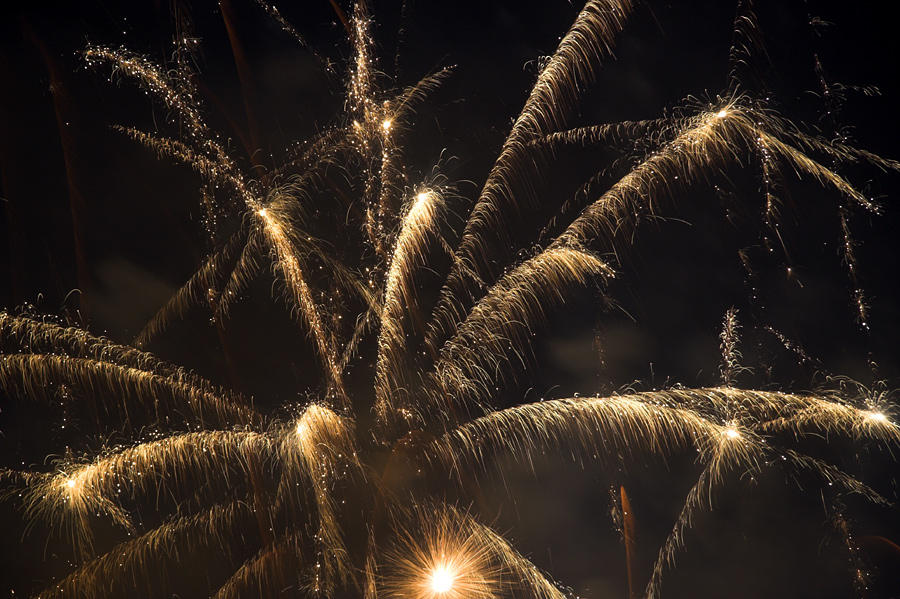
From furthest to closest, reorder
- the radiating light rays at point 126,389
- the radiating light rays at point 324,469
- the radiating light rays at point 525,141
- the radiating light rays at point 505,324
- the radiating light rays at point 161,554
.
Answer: the radiating light rays at point 161,554 → the radiating light rays at point 126,389 → the radiating light rays at point 324,469 → the radiating light rays at point 505,324 → the radiating light rays at point 525,141

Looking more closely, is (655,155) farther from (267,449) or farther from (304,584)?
(304,584)

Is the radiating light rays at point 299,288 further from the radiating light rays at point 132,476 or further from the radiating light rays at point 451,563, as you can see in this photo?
the radiating light rays at point 451,563

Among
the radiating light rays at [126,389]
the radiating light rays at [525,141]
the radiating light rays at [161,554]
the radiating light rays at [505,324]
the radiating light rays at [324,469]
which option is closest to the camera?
the radiating light rays at [525,141]

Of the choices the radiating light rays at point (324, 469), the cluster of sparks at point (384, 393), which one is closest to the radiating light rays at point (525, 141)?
the cluster of sparks at point (384, 393)

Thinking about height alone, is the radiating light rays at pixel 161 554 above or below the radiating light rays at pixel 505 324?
below

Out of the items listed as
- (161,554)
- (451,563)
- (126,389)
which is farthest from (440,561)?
(126,389)

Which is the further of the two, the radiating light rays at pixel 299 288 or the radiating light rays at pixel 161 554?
the radiating light rays at pixel 161 554

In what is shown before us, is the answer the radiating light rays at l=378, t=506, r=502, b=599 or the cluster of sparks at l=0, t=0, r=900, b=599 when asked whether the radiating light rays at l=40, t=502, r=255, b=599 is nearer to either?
the cluster of sparks at l=0, t=0, r=900, b=599

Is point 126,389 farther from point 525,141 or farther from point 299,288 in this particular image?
point 525,141

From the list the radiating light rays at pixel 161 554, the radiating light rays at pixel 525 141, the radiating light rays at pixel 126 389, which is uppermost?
the radiating light rays at pixel 525 141
